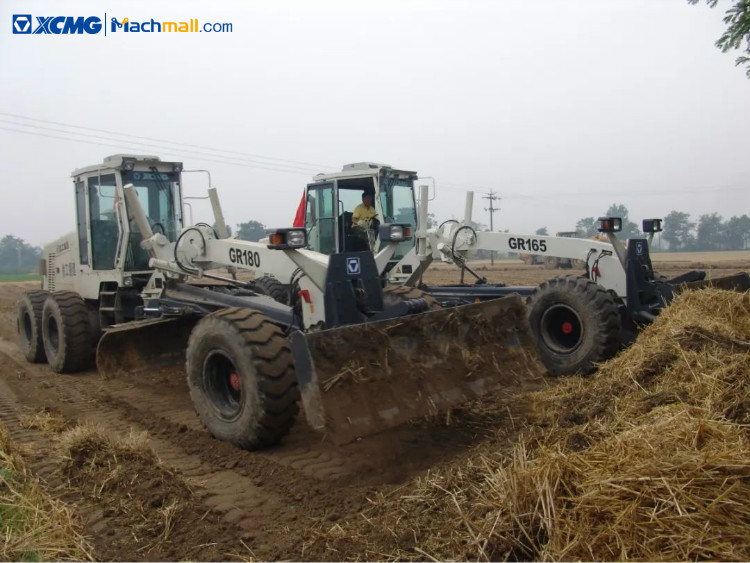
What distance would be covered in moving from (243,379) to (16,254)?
104590 millimetres

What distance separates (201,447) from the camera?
5.24 metres

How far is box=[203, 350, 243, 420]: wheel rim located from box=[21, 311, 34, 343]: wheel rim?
19.1ft

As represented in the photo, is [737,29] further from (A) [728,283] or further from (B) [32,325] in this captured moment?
(B) [32,325]

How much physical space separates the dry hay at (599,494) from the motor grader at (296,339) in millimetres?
687

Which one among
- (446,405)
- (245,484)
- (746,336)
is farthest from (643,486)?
(746,336)

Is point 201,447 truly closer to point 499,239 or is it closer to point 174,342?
point 174,342

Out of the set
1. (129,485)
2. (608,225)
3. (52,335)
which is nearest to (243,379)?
(129,485)

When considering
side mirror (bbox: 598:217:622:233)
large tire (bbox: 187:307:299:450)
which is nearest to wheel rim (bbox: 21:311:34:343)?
large tire (bbox: 187:307:299:450)

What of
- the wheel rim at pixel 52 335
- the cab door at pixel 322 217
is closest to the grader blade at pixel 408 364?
the cab door at pixel 322 217

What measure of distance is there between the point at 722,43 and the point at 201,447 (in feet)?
32.4

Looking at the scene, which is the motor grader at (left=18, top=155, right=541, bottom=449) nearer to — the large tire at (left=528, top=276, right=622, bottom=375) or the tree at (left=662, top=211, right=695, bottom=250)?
the large tire at (left=528, top=276, right=622, bottom=375)

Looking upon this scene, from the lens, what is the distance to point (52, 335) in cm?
933

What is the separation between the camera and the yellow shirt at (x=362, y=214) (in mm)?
9188

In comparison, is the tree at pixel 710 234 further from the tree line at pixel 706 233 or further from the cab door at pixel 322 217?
the cab door at pixel 322 217
